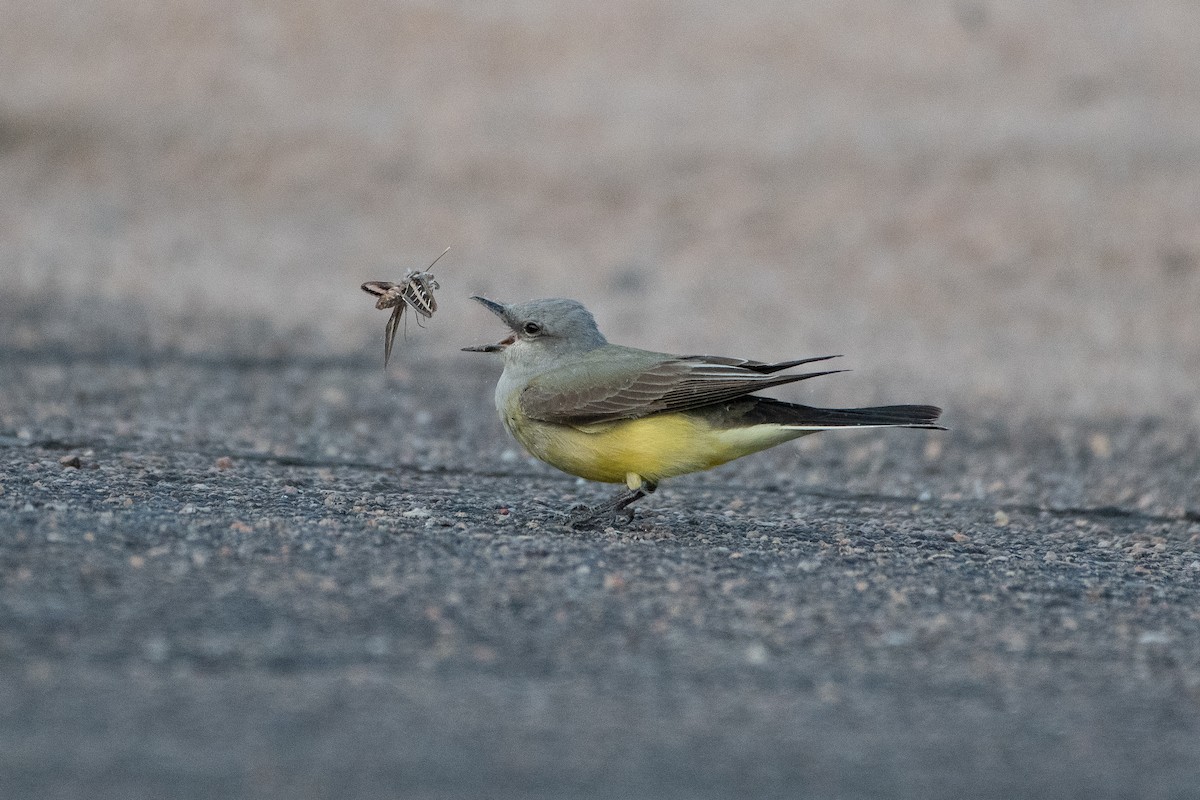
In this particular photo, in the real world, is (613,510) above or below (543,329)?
below

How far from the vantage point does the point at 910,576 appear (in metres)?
6.20

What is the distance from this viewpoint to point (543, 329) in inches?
287

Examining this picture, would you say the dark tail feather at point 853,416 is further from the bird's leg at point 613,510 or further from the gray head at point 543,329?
the gray head at point 543,329

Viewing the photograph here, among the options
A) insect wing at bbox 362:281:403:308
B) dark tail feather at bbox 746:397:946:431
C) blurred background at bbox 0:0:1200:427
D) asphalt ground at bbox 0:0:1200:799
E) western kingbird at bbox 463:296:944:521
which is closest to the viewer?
asphalt ground at bbox 0:0:1200:799

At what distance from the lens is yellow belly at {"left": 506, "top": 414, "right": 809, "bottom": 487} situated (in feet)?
22.5

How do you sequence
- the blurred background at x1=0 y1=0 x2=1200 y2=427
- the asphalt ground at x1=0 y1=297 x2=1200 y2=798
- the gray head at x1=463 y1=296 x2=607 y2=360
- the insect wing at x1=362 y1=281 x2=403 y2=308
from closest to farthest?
the asphalt ground at x1=0 y1=297 x2=1200 y2=798
the gray head at x1=463 y1=296 x2=607 y2=360
the insect wing at x1=362 y1=281 x2=403 y2=308
the blurred background at x1=0 y1=0 x2=1200 y2=427

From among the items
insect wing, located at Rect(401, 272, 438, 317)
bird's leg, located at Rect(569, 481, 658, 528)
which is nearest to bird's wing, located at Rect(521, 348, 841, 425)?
bird's leg, located at Rect(569, 481, 658, 528)

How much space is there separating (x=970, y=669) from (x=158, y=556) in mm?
2802

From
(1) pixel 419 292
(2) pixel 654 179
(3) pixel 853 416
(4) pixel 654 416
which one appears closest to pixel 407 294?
(1) pixel 419 292

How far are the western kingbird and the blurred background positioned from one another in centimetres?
465

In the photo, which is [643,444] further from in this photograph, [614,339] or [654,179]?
[654,179]

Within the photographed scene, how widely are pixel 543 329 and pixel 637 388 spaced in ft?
2.08

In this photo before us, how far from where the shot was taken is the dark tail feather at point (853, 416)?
661 centimetres

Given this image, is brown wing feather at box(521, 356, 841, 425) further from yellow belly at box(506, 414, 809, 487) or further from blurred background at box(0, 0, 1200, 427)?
blurred background at box(0, 0, 1200, 427)
